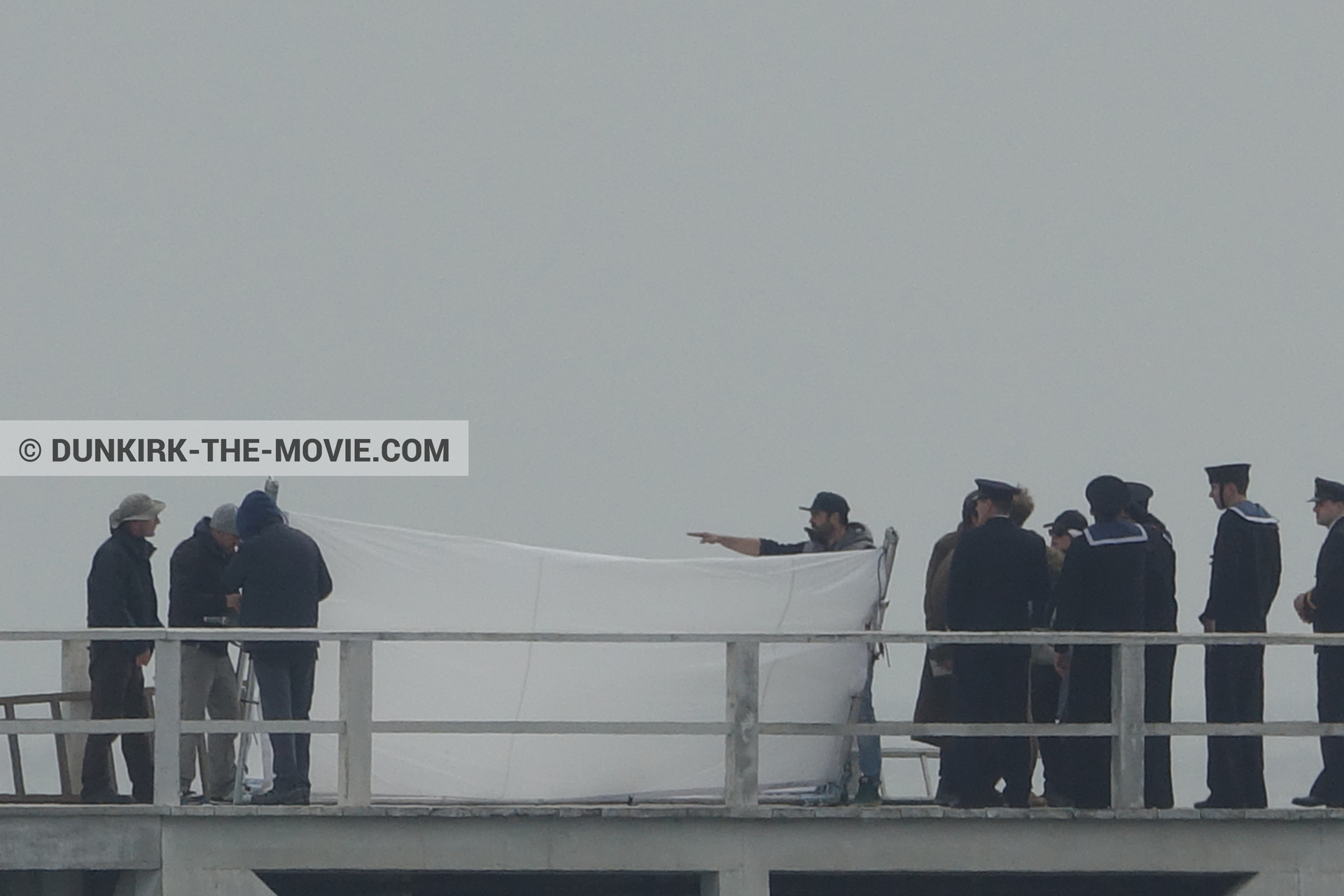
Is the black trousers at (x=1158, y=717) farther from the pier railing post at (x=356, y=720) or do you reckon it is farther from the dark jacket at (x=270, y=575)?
the dark jacket at (x=270, y=575)

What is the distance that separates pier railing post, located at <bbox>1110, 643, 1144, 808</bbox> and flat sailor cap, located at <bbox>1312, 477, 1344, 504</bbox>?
1.61 meters

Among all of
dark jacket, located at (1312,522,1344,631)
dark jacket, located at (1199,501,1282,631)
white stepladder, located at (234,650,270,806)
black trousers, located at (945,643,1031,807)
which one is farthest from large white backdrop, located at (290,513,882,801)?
dark jacket, located at (1312,522,1344,631)

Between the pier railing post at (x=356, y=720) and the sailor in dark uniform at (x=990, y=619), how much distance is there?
10.1 ft

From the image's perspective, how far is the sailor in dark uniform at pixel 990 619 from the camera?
1166cm

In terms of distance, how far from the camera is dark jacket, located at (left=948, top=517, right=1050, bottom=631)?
11648 mm

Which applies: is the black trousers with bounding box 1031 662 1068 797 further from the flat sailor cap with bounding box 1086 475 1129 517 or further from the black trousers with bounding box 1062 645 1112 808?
the flat sailor cap with bounding box 1086 475 1129 517

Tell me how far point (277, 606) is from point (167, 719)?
857 millimetres

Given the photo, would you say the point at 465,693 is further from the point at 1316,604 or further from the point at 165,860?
the point at 1316,604

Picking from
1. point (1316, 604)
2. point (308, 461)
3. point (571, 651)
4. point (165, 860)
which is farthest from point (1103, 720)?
point (308, 461)

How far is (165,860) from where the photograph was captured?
36.5ft

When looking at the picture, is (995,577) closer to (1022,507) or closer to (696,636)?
(1022,507)

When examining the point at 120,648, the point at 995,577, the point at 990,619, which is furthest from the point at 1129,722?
the point at 120,648

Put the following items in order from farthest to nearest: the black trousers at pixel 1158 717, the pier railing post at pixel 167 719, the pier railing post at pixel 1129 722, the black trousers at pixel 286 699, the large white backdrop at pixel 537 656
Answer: the large white backdrop at pixel 537 656 < the black trousers at pixel 1158 717 < the black trousers at pixel 286 699 < the pier railing post at pixel 1129 722 < the pier railing post at pixel 167 719

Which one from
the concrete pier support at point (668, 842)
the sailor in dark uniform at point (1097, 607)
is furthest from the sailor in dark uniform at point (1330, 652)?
the sailor in dark uniform at point (1097, 607)
